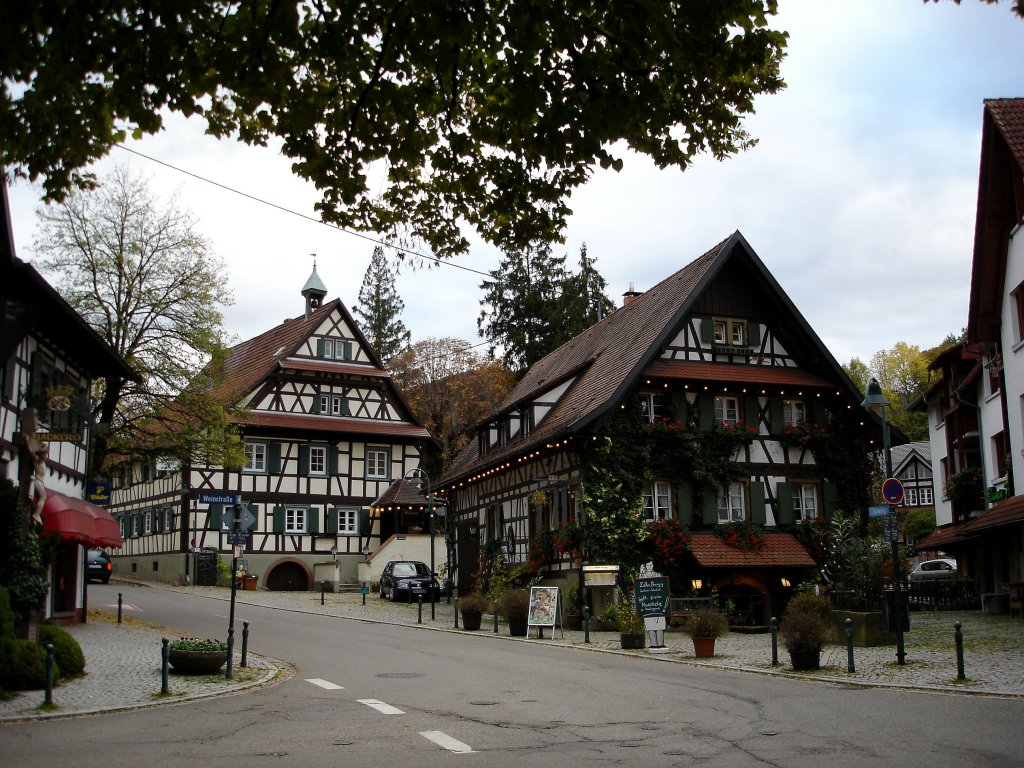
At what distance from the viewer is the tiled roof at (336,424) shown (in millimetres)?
48312

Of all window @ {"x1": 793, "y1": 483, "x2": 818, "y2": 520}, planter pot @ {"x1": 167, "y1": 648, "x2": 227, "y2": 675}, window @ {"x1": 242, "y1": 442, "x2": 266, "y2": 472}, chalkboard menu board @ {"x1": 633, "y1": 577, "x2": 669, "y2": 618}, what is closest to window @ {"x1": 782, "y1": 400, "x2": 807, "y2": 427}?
window @ {"x1": 793, "y1": 483, "x2": 818, "y2": 520}

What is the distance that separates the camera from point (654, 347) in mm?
30250

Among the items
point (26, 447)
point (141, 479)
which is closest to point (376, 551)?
point (141, 479)

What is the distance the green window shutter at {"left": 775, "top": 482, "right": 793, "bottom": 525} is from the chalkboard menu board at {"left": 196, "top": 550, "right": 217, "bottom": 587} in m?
25.5

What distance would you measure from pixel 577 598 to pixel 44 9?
76.6 feet

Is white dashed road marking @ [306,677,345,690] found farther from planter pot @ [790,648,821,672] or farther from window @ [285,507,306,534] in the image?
window @ [285,507,306,534]

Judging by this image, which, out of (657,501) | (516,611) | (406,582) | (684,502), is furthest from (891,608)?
(406,582)

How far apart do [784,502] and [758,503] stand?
31.2 inches

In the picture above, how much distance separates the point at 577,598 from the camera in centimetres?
2886

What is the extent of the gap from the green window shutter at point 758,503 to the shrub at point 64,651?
20233mm

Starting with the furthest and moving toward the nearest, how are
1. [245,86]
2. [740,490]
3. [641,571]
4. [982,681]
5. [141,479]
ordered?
1. [141,479]
2. [740,490]
3. [641,571]
4. [982,681]
5. [245,86]

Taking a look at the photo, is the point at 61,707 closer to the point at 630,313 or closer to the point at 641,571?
the point at 641,571

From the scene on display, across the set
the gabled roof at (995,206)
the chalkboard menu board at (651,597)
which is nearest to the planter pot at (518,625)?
the chalkboard menu board at (651,597)

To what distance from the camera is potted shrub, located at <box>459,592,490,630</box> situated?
27625mm
